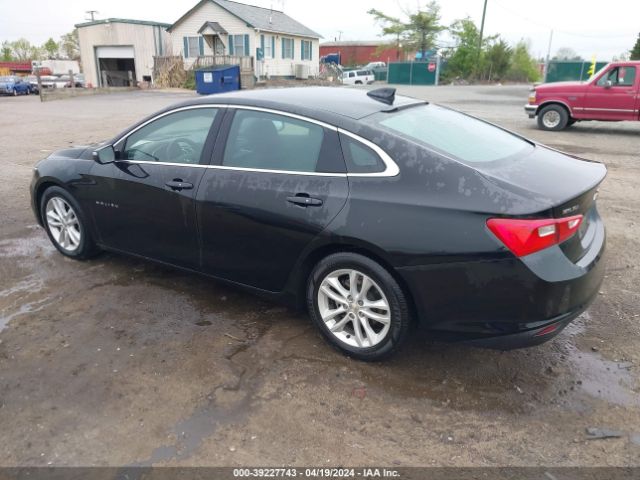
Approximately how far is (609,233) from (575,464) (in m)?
3.86

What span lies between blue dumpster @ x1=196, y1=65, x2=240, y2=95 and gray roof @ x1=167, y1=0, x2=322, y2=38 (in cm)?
712

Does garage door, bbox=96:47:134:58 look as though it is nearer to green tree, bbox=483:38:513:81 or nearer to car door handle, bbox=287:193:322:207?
green tree, bbox=483:38:513:81

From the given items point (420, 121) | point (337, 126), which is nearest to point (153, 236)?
point (337, 126)

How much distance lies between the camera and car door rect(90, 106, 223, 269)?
3.84 m

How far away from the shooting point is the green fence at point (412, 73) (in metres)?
45.5

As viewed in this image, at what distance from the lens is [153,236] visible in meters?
4.14

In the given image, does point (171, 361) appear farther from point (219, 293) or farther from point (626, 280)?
point (626, 280)

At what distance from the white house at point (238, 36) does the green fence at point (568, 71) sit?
18.5 metres

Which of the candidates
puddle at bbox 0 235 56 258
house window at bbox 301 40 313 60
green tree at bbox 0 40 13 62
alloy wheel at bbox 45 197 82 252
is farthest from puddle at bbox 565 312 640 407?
green tree at bbox 0 40 13 62

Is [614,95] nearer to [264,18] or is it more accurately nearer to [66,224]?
[66,224]

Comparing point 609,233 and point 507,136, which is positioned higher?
point 507,136

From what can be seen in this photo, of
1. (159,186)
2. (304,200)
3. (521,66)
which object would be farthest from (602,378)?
(521,66)

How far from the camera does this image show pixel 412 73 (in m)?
45.7

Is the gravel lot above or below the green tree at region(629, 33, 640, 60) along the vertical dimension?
below
